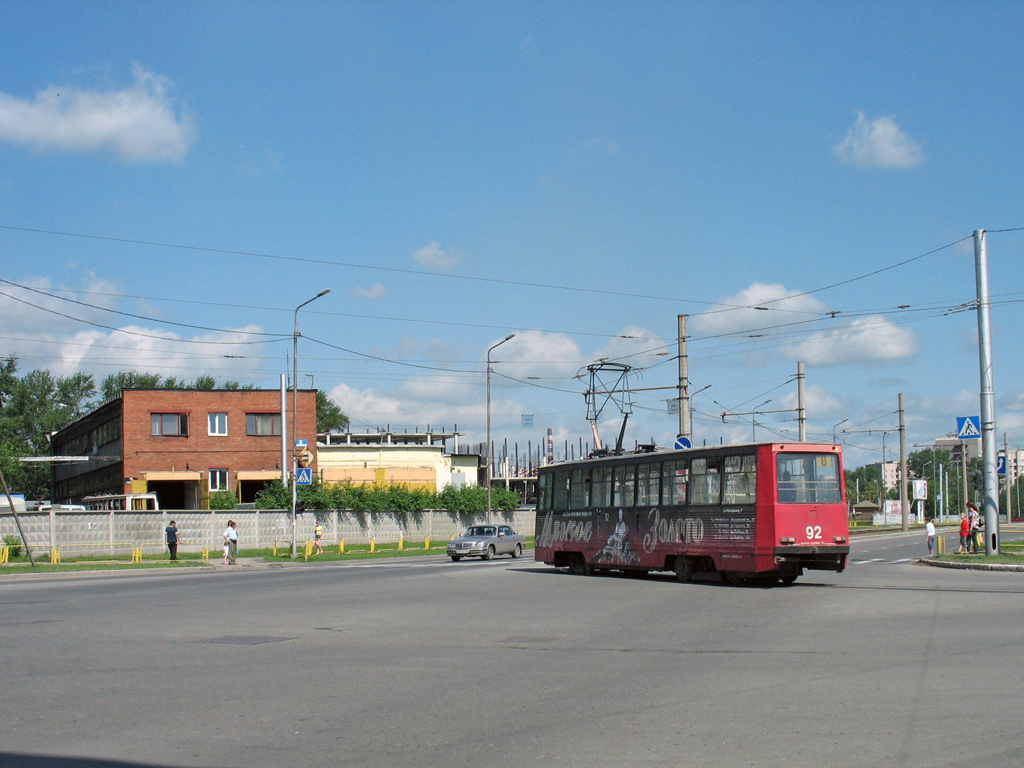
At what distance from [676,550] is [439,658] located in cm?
1328

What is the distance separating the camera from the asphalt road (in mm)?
7094

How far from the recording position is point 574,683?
32.2 feet

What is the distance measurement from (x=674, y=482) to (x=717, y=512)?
1.77m

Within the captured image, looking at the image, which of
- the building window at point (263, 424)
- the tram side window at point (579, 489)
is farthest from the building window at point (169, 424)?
the tram side window at point (579, 489)

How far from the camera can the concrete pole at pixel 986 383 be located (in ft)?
93.8

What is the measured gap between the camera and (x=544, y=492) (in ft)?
100

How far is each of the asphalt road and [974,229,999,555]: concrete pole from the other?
10.8 meters

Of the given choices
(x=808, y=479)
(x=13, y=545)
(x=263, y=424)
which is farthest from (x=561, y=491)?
(x=263, y=424)

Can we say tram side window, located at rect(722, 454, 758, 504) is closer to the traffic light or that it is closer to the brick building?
the traffic light

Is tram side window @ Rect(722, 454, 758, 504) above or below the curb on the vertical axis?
above

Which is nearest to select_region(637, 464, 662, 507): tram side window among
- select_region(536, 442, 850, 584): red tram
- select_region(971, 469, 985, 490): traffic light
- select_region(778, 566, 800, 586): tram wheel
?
select_region(536, 442, 850, 584): red tram

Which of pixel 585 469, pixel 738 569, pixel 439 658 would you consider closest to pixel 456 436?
pixel 585 469

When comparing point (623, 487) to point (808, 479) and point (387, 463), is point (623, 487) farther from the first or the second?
point (387, 463)

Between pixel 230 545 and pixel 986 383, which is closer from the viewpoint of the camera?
pixel 986 383
